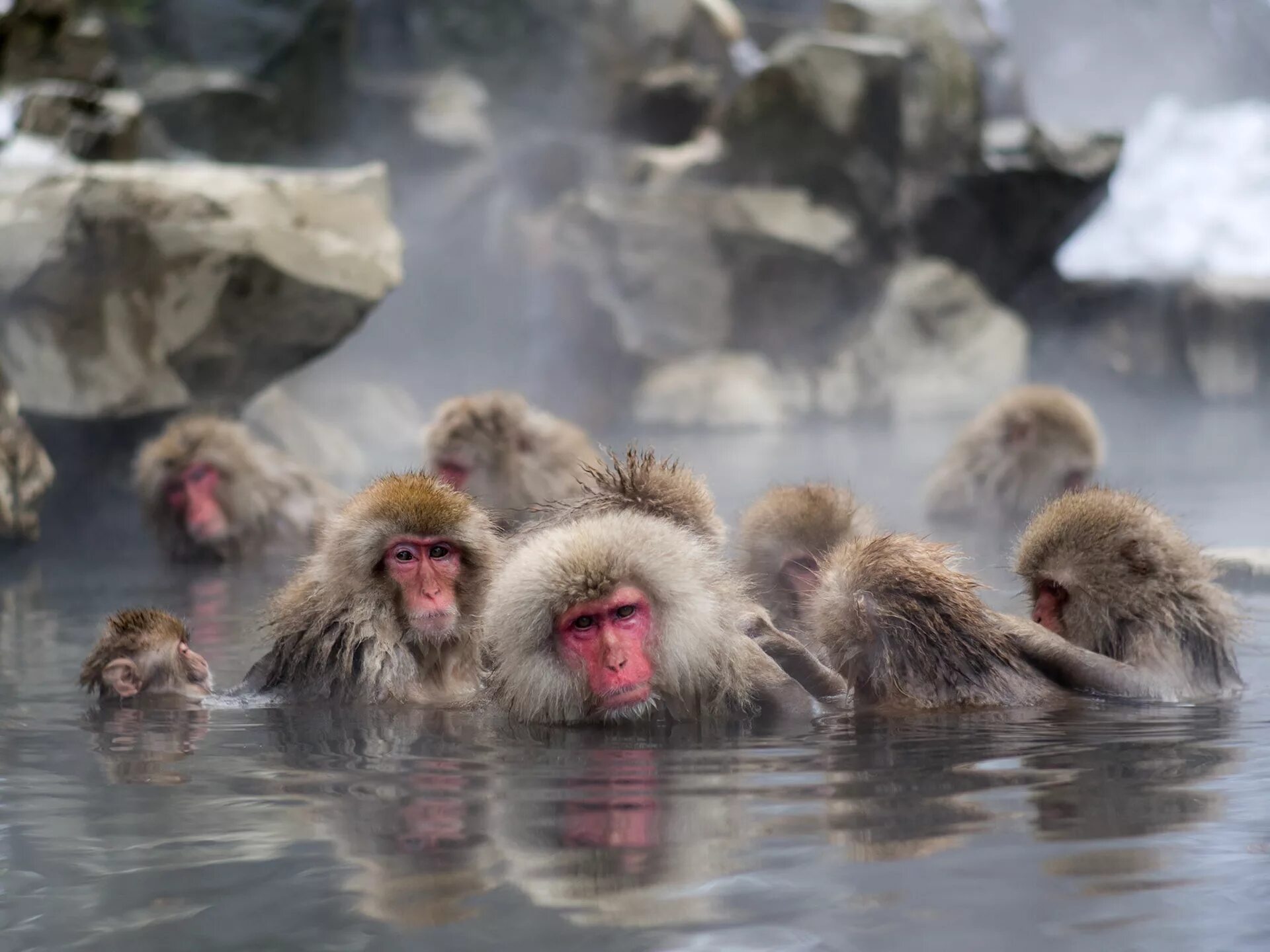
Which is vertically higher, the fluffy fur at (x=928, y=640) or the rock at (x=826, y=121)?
the rock at (x=826, y=121)

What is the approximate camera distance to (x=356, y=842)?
115 inches

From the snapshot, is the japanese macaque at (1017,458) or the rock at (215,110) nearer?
the japanese macaque at (1017,458)

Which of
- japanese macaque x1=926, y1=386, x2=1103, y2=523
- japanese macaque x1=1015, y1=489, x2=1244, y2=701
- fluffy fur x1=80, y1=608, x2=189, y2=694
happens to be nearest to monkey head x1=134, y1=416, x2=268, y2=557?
fluffy fur x1=80, y1=608, x2=189, y2=694

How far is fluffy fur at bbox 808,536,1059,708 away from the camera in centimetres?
413

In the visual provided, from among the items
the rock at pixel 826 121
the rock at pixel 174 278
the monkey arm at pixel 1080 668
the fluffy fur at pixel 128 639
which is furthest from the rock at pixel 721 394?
the monkey arm at pixel 1080 668

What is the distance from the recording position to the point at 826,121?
18.0 meters

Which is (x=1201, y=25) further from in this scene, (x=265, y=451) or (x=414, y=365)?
(x=265, y=451)

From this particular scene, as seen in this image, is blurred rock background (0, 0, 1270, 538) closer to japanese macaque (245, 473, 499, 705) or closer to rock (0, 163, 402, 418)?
rock (0, 163, 402, 418)

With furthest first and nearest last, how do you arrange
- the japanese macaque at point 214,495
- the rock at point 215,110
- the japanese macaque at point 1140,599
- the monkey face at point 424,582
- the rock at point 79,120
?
the rock at point 215,110 → the rock at point 79,120 → the japanese macaque at point 214,495 → the monkey face at point 424,582 → the japanese macaque at point 1140,599

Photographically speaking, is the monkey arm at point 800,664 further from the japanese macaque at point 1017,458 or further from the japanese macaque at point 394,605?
the japanese macaque at point 1017,458

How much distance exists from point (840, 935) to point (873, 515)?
10.9 feet

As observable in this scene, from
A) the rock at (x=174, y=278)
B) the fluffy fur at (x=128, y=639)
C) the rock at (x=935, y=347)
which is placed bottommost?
the fluffy fur at (x=128, y=639)

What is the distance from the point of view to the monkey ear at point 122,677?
15.3 ft

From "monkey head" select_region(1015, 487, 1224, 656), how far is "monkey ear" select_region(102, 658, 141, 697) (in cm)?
252
